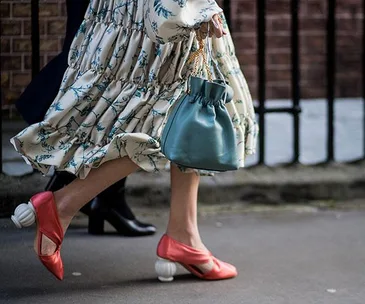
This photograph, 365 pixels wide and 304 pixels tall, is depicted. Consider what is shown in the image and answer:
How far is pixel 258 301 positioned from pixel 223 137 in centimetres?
63

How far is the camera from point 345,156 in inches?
228

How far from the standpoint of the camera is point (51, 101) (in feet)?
13.3

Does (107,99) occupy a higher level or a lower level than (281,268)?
higher

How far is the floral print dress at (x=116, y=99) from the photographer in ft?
11.8

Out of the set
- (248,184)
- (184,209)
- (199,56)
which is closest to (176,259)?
(184,209)

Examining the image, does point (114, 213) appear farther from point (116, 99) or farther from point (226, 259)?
point (116, 99)

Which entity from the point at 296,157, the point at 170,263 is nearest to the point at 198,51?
the point at 170,263

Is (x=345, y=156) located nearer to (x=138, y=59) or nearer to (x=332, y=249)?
(x=332, y=249)

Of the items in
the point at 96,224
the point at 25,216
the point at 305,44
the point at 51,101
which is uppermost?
the point at 305,44

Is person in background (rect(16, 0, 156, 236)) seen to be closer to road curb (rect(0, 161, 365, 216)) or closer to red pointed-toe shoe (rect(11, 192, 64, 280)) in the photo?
road curb (rect(0, 161, 365, 216))

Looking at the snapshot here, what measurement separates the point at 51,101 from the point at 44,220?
0.59m

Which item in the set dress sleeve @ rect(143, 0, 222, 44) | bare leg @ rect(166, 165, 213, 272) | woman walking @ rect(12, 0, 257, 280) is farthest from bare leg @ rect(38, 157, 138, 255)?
dress sleeve @ rect(143, 0, 222, 44)

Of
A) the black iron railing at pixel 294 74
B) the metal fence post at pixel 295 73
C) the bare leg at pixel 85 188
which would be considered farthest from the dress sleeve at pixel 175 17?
the metal fence post at pixel 295 73

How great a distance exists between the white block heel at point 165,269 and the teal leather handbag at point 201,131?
58 centimetres
